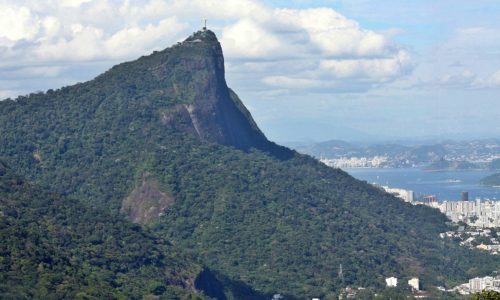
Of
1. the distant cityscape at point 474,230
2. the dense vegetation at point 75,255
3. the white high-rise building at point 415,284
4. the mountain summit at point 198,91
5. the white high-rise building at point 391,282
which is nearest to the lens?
the dense vegetation at point 75,255

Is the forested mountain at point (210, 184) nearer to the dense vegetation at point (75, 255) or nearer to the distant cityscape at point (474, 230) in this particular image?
the distant cityscape at point (474, 230)

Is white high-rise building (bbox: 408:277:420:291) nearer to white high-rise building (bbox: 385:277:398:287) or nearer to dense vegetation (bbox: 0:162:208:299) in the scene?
white high-rise building (bbox: 385:277:398:287)

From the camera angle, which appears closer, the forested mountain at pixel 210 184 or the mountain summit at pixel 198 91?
the forested mountain at pixel 210 184

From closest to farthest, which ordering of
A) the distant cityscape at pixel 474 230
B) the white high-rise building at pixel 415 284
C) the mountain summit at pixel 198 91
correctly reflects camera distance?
the white high-rise building at pixel 415 284
the distant cityscape at pixel 474 230
the mountain summit at pixel 198 91

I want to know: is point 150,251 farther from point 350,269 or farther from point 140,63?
point 140,63

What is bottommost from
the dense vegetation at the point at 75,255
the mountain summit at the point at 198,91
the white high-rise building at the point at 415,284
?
the white high-rise building at the point at 415,284

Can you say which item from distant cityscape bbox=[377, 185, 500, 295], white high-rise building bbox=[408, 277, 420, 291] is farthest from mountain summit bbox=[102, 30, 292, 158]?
white high-rise building bbox=[408, 277, 420, 291]

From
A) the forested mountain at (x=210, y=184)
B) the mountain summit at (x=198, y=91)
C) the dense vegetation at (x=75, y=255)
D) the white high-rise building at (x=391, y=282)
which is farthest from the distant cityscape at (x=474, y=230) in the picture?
the mountain summit at (x=198, y=91)
